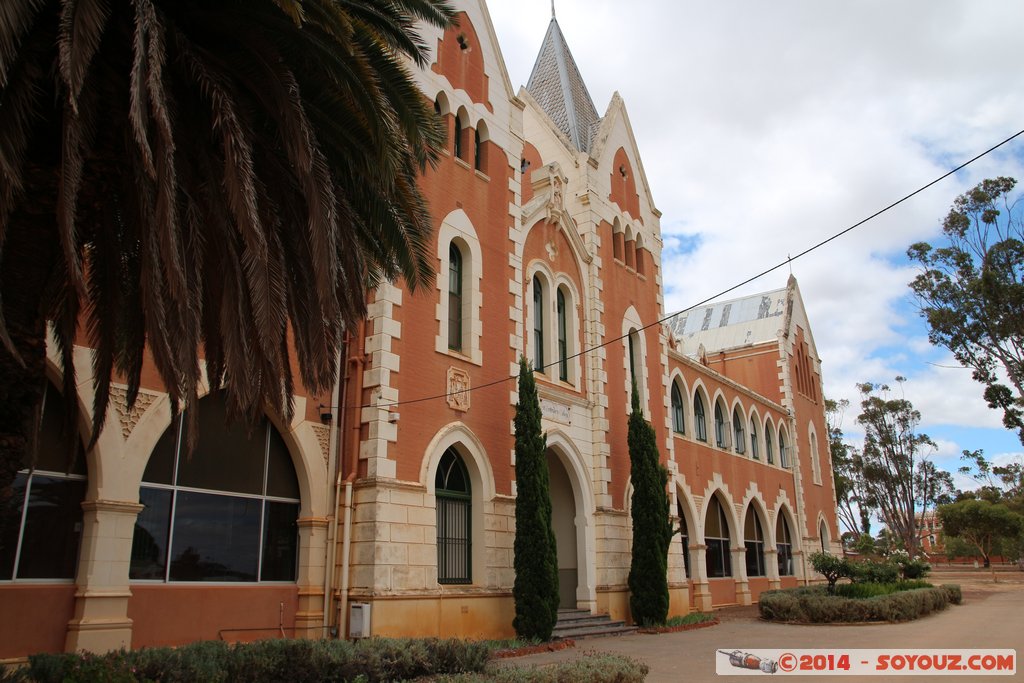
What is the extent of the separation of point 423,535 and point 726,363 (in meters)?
28.0

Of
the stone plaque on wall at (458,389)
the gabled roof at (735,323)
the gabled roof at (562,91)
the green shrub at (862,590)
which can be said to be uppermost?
the gabled roof at (562,91)

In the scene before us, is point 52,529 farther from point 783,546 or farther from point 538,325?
point 783,546

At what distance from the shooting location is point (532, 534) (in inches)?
625

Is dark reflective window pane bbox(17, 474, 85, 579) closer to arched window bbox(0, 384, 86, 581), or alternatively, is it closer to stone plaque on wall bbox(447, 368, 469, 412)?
arched window bbox(0, 384, 86, 581)

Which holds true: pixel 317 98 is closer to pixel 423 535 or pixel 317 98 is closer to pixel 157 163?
pixel 157 163

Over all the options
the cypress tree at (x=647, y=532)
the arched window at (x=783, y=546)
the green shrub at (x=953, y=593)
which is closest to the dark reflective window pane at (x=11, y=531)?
the cypress tree at (x=647, y=532)

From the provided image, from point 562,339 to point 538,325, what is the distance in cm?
108

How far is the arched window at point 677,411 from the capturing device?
2741cm

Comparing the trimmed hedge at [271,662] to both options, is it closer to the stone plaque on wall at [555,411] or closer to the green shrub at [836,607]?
the stone plaque on wall at [555,411]

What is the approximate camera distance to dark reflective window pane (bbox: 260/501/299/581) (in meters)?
13.9

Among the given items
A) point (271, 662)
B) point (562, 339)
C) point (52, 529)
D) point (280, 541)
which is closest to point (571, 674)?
point (271, 662)

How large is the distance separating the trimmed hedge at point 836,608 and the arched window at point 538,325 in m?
9.57

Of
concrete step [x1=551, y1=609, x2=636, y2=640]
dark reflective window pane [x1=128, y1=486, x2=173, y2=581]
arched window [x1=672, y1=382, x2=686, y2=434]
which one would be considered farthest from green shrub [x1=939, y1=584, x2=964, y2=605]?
dark reflective window pane [x1=128, y1=486, x2=173, y2=581]

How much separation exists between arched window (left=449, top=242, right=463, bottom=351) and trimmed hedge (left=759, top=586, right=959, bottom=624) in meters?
12.0
